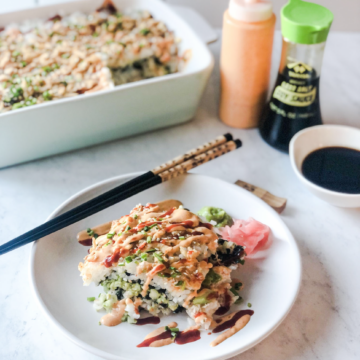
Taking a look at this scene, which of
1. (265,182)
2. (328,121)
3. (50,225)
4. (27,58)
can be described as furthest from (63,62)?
(328,121)

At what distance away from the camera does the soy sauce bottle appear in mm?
1087

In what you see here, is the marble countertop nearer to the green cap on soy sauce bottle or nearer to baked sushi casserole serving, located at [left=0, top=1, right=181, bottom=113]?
baked sushi casserole serving, located at [left=0, top=1, right=181, bottom=113]

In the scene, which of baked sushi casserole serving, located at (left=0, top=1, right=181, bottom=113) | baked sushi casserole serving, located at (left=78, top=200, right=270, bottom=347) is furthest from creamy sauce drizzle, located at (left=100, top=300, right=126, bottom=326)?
baked sushi casserole serving, located at (left=0, top=1, right=181, bottom=113)

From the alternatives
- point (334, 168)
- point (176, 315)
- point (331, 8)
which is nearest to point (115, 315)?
point (176, 315)

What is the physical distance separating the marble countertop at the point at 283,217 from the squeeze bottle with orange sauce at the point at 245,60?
7 cm

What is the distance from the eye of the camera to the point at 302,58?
3.86ft

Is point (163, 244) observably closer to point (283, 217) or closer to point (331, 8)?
point (283, 217)

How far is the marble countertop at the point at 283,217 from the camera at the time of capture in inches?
33.5

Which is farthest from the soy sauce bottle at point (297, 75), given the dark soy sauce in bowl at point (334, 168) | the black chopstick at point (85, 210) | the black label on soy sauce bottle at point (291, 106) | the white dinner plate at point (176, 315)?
the black chopstick at point (85, 210)

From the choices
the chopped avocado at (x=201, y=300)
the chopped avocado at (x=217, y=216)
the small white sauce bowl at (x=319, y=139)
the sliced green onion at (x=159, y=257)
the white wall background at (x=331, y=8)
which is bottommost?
the white wall background at (x=331, y=8)

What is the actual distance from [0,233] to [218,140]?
63cm

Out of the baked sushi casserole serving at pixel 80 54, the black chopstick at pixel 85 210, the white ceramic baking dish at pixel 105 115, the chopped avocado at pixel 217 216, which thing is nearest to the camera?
the black chopstick at pixel 85 210

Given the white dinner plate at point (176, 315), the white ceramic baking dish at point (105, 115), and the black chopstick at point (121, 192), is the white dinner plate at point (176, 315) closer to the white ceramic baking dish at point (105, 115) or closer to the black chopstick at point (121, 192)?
the black chopstick at point (121, 192)

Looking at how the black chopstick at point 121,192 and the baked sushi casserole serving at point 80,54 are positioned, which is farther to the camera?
the baked sushi casserole serving at point 80,54
